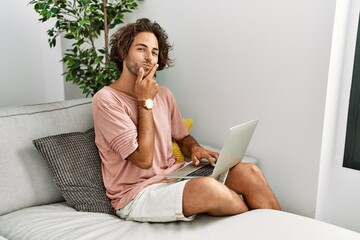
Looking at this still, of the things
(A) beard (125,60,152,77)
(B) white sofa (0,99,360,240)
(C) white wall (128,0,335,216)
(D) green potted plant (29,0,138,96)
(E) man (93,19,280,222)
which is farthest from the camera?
(D) green potted plant (29,0,138,96)

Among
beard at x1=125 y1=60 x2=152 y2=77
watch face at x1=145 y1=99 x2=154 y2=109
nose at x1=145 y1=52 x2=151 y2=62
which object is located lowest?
watch face at x1=145 y1=99 x2=154 y2=109

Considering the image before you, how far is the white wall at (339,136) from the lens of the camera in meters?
1.84

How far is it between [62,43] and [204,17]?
1.00 metres

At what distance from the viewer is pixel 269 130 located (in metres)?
2.07

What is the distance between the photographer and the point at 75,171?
1681 mm

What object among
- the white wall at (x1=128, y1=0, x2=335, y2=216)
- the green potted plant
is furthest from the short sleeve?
the white wall at (x1=128, y1=0, x2=335, y2=216)

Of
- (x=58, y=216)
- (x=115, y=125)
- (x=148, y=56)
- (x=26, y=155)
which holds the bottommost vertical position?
(x=58, y=216)

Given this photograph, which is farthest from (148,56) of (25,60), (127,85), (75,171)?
(25,60)

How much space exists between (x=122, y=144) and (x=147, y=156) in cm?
11

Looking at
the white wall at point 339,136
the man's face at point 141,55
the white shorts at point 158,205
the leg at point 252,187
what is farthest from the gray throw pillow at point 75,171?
the white wall at point 339,136

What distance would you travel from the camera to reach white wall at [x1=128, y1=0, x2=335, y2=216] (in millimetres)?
1874

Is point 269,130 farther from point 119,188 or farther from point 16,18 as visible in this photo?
point 16,18

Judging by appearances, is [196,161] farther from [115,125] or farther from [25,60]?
[25,60]

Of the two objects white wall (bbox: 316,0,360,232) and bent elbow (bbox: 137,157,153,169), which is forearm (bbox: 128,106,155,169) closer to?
bent elbow (bbox: 137,157,153,169)
